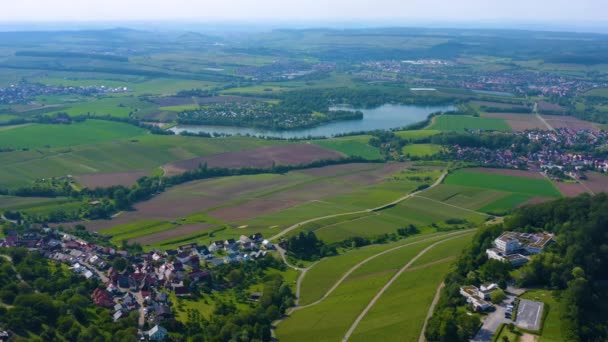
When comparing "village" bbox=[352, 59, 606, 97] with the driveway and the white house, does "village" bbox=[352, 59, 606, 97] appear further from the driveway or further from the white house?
the white house

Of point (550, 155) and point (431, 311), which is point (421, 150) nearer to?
point (550, 155)

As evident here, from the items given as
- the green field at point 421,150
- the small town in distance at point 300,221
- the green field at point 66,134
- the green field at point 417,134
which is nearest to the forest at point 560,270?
the small town in distance at point 300,221

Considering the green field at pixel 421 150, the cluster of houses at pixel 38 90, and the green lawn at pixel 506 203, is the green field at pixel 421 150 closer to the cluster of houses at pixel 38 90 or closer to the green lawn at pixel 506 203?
the green lawn at pixel 506 203

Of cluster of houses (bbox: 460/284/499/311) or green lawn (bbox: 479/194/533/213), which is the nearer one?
cluster of houses (bbox: 460/284/499/311)

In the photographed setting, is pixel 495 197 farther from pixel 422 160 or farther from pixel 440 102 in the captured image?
pixel 440 102

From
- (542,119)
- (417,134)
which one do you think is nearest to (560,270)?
(417,134)

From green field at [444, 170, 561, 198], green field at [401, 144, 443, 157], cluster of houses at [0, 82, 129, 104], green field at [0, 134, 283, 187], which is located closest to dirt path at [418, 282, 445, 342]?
green field at [444, 170, 561, 198]

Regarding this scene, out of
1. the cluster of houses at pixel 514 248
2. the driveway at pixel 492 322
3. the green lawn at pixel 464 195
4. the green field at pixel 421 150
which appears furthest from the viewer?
the green field at pixel 421 150
